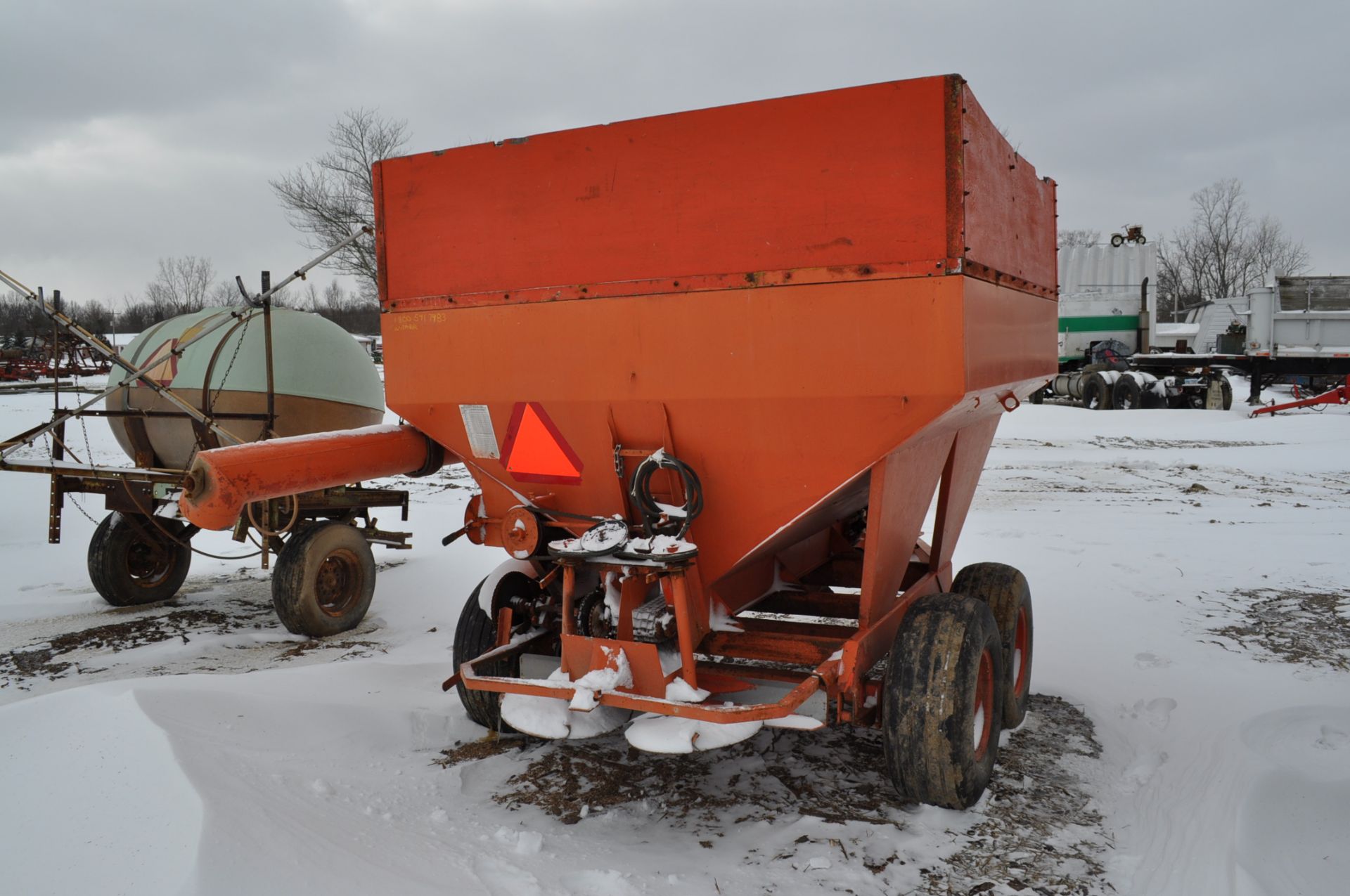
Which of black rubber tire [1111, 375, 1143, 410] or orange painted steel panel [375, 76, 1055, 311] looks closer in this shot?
orange painted steel panel [375, 76, 1055, 311]

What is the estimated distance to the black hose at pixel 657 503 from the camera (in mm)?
3730

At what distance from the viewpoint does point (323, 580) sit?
21.7 ft

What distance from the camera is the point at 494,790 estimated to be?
152 inches

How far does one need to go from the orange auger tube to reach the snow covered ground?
84cm

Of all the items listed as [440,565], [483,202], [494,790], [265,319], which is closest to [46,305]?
[265,319]

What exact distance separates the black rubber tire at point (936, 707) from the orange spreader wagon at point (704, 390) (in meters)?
0.01

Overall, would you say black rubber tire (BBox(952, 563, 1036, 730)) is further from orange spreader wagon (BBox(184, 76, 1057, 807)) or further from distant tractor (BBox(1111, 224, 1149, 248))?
distant tractor (BBox(1111, 224, 1149, 248))

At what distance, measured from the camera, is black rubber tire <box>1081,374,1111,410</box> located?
21.6 meters

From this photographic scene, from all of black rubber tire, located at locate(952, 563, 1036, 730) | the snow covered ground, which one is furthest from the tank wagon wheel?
black rubber tire, located at locate(952, 563, 1036, 730)

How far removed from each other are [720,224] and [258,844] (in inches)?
102

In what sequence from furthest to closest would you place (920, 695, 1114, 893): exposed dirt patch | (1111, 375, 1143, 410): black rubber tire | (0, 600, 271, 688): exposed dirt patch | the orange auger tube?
1. (1111, 375, 1143, 410): black rubber tire
2. (0, 600, 271, 688): exposed dirt patch
3. the orange auger tube
4. (920, 695, 1114, 893): exposed dirt patch

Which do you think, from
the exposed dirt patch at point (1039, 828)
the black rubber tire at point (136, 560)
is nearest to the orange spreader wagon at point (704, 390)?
the exposed dirt patch at point (1039, 828)

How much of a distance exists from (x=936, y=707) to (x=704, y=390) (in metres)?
1.45

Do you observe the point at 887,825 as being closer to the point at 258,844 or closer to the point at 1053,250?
the point at 258,844
